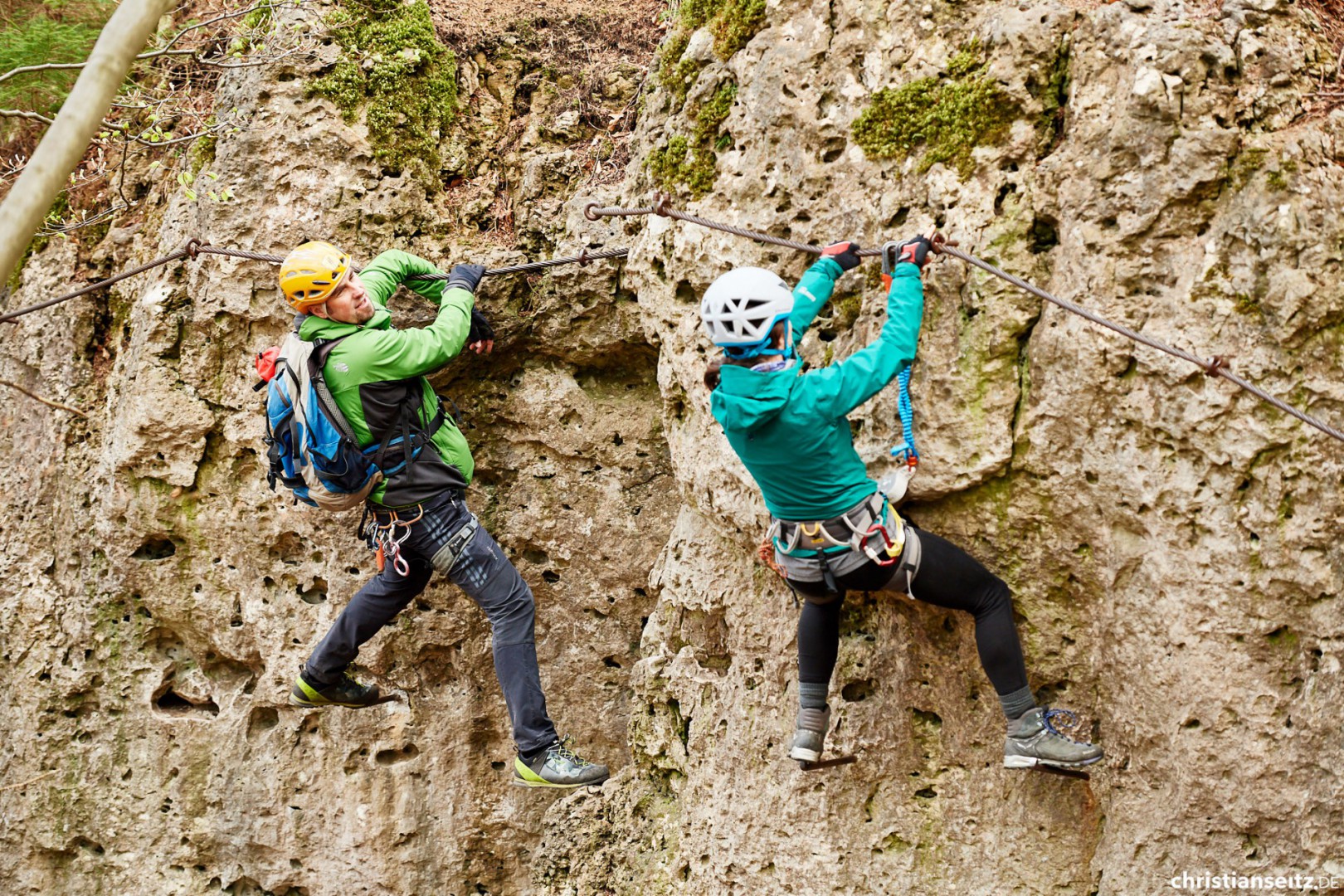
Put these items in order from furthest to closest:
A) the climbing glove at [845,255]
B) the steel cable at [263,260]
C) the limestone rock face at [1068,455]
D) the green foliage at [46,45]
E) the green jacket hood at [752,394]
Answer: the green foliage at [46,45], the steel cable at [263,260], the climbing glove at [845,255], the limestone rock face at [1068,455], the green jacket hood at [752,394]

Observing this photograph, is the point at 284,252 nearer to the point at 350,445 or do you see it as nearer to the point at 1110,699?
the point at 350,445

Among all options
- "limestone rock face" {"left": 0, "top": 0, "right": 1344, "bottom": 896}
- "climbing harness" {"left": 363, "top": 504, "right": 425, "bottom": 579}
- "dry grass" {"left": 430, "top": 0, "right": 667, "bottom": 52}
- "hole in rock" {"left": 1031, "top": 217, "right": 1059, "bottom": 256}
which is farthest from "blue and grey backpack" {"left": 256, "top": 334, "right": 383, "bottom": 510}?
"dry grass" {"left": 430, "top": 0, "right": 667, "bottom": 52}

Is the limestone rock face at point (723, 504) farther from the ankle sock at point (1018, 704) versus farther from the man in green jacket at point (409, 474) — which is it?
the man in green jacket at point (409, 474)

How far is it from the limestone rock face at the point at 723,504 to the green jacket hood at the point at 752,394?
1075mm

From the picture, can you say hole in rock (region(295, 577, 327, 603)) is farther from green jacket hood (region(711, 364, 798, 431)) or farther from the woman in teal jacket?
green jacket hood (region(711, 364, 798, 431))

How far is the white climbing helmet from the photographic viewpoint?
4891 millimetres

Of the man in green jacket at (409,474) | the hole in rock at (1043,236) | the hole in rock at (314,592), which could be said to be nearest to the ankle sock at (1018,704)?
the hole in rock at (1043,236)

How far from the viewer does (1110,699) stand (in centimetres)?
559

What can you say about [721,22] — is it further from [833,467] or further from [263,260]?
[263,260]

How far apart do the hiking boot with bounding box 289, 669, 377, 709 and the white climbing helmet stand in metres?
3.45

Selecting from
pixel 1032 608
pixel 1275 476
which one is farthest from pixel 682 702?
pixel 1275 476

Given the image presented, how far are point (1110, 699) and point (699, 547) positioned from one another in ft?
8.19

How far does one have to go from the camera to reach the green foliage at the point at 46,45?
840cm

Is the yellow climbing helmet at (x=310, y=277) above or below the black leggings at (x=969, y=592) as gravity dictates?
above
